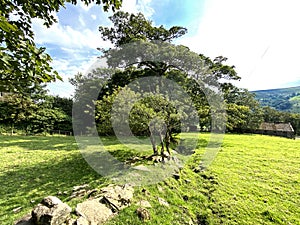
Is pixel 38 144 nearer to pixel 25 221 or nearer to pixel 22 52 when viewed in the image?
pixel 25 221

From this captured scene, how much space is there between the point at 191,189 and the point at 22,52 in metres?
6.82

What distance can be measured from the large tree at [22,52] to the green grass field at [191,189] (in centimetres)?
377

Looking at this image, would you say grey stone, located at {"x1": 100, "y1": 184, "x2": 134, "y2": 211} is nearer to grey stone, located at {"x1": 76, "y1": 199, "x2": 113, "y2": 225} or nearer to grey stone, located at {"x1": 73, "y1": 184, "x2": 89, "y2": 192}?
grey stone, located at {"x1": 76, "y1": 199, "x2": 113, "y2": 225}

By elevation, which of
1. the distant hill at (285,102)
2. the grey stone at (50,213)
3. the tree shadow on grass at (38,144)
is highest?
the distant hill at (285,102)

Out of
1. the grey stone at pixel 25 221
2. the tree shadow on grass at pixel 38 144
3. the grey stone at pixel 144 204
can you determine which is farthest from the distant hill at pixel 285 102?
the grey stone at pixel 25 221

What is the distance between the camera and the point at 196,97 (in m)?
12.0

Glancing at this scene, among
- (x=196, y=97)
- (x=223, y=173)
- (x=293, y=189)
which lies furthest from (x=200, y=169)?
(x=196, y=97)

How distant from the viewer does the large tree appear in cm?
184

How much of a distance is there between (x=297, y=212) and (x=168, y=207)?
4.06 m

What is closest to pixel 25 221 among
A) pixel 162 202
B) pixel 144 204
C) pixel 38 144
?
pixel 144 204

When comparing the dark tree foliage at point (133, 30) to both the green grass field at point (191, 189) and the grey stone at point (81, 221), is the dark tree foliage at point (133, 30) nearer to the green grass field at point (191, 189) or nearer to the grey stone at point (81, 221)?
the green grass field at point (191, 189)

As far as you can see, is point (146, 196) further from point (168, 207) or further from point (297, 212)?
point (297, 212)

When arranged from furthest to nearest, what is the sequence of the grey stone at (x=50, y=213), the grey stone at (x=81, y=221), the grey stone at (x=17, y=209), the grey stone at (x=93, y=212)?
the grey stone at (x=17, y=209), the grey stone at (x=93, y=212), the grey stone at (x=81, y=221), the grey stone at (x=50, y=213)

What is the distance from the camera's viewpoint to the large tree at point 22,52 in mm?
1836
